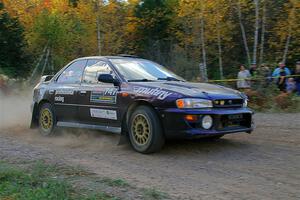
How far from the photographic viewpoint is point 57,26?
24047 millimetres

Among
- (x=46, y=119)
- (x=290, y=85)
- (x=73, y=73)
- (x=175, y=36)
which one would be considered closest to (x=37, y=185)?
(x=73, y=73)

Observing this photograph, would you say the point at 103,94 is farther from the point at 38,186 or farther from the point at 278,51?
the point at 278,51

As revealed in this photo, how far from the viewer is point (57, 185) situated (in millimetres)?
5469

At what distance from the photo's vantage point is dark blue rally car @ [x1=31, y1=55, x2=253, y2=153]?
7.09 metres

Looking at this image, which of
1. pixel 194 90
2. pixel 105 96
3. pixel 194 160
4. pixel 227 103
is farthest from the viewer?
pixel 105 96

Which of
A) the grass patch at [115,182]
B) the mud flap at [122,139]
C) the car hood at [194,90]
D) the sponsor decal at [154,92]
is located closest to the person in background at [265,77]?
the car hood at [194,90]

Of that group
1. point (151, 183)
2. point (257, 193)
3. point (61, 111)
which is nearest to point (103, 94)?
point (61, 111)

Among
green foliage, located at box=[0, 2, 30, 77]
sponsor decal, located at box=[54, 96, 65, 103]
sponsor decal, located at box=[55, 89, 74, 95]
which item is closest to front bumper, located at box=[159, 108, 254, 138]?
sponsor decal, located at box=[55, 89, 74, 95]

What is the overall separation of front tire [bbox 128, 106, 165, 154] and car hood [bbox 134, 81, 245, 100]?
Result: 43 cm

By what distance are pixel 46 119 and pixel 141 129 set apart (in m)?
2.89

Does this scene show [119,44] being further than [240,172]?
Yes

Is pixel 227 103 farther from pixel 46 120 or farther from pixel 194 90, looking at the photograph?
pixel 46 120

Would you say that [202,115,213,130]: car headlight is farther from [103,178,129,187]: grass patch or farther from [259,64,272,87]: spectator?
[259,64,272,87]: spectator

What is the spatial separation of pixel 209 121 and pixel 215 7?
16.7 meters
